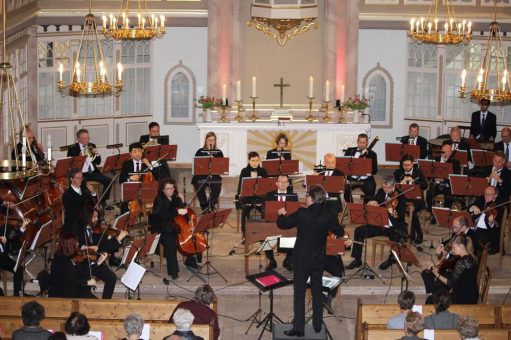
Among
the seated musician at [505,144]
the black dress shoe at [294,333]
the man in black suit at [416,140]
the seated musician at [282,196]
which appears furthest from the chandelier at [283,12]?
the black dress shoe at [294,333]

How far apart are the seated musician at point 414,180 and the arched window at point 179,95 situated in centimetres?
781

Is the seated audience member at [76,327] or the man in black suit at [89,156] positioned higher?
the man in black suit at [89,156]

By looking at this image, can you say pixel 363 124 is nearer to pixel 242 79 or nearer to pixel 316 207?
pixel 242 79

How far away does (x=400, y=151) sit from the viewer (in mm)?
18375

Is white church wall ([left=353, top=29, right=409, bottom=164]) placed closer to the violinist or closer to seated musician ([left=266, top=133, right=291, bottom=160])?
seated musician ([left=266, top=133, right=291, bottom=160])

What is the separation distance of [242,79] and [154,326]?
12145 mm

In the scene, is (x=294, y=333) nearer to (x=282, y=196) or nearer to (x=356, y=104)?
(x=282, y=196)

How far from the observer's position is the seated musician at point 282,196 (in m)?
15.6

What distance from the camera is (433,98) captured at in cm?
2397

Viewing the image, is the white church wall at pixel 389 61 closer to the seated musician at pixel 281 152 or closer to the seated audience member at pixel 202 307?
the seated musician at pixel 281 152

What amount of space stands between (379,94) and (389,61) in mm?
813

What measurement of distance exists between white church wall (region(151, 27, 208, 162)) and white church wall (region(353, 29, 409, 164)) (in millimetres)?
3720

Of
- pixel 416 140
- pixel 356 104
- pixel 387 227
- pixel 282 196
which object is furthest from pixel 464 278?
pixel 356 104

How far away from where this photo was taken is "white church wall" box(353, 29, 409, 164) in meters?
23.7
